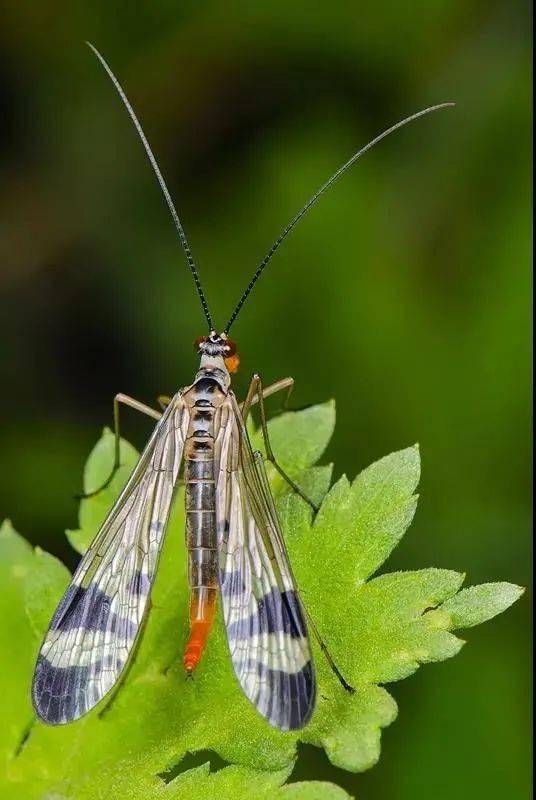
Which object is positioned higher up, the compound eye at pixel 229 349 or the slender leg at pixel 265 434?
the compound eye at pixel 229 349

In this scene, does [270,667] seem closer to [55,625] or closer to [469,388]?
[55,625]

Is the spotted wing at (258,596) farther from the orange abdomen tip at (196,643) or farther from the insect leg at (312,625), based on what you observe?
the orange abdomen tip at (196,643)

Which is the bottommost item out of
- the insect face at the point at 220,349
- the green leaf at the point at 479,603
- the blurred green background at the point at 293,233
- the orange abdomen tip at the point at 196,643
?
the orange abdomen tip at the point at 196,643

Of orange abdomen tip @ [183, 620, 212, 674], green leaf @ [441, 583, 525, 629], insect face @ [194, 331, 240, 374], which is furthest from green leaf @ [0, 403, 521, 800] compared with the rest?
insect face @ [194, 331, 240, 374]

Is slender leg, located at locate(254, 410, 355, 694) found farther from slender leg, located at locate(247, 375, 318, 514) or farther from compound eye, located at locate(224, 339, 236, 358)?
compound eye, located at locate(224, 339, 236, 358)

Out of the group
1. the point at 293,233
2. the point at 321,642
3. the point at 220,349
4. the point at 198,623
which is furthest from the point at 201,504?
the point at 293,233

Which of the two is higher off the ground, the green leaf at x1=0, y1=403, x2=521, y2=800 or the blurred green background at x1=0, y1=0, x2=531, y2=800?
the blurred green background at x1=0, y1=0, x2=531, y2=800

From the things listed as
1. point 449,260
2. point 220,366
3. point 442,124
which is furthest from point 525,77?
point 220,366

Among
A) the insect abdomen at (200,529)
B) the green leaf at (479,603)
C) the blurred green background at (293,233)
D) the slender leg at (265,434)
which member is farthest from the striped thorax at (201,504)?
the blurred green background at (293,233)
